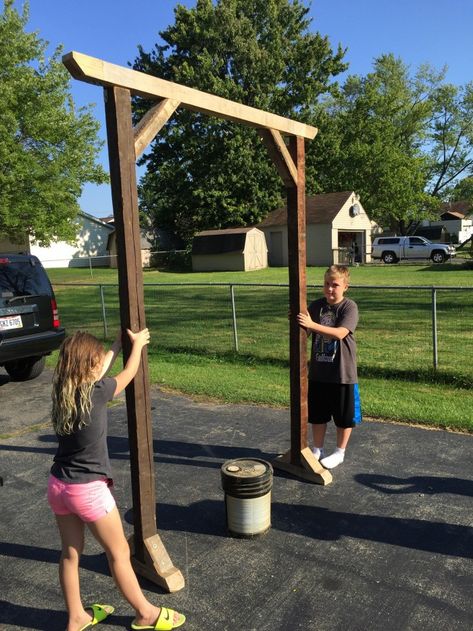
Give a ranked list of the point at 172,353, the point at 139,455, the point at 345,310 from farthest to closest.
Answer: the point at 172,353 < the point at 345,310 < the point at 139,455

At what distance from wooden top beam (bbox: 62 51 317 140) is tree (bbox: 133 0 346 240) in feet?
116

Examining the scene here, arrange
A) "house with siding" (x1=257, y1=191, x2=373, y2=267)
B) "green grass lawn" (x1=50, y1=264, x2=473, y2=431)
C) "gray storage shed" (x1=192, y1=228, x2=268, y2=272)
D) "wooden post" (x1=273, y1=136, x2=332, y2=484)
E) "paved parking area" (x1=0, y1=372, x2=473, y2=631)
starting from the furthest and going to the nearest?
1. "house with siding" (x1=257, y1=191, x2=373, y2=267)
2. "gray storage shed" (x1=192, y1=228, x2=268, y2=272)
3. "green grass lawn" (x1=50, y1=264, x2=473, y2=431)
4. "wooden post" (x1=273, y1=136, x2=332, y2=484)
5. "paved parking area" (x1=0, y1=372, x2=473, y2=631)

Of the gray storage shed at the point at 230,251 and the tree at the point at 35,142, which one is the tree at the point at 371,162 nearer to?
the gray storage shed at the point at 230,251

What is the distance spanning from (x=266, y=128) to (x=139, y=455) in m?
2.56

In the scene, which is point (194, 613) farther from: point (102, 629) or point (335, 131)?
point (335, 131)

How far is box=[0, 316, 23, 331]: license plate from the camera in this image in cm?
695

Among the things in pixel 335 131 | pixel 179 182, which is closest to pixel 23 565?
pixel 179 182

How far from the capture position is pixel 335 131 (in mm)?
43344

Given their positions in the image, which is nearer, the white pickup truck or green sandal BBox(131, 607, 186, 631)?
green sandal BBox(131, 607, 186, 631)

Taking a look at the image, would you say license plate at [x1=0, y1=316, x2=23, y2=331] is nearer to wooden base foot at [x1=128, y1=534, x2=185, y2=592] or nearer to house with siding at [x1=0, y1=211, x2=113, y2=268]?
wooden base foot at [x1=128, y1=534, x2=185, y2=592]

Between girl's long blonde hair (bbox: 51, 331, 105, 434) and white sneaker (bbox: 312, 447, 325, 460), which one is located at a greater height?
girl's long blonde hair (bbox: 51, 331, 105, 434)

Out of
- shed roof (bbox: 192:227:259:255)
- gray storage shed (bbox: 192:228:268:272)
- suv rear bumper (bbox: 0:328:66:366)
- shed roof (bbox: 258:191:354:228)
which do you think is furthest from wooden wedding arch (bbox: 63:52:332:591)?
shed roof (bbox: 258:191:354:228)

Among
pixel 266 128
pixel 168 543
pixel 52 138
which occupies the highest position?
pixel 52 138

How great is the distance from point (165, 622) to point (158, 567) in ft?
1.39
